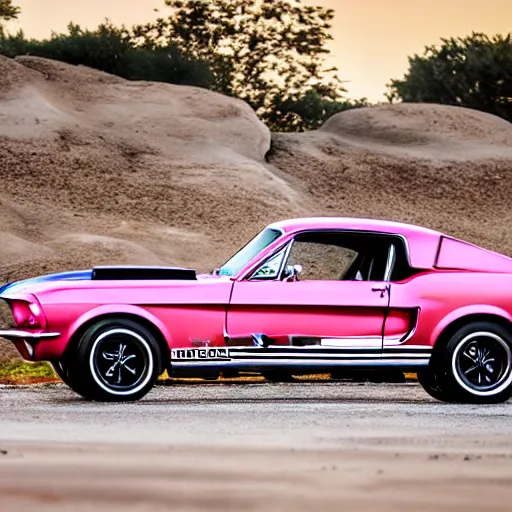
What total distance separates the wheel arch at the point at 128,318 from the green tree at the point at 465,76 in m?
46.0

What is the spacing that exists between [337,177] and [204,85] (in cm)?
1456

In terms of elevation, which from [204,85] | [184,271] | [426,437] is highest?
[204,85]

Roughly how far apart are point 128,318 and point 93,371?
56 cm

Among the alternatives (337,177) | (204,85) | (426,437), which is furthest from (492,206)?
(426,437)

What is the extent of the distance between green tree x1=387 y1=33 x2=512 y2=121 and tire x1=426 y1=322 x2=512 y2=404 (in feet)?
147

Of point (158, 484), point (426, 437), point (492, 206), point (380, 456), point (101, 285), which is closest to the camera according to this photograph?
point (158, 484)

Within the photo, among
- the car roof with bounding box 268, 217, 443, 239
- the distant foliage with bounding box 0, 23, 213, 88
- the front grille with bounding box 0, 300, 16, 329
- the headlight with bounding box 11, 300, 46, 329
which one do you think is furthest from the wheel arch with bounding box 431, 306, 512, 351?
the distant foliage with bounding box 0, 23, 213, 88

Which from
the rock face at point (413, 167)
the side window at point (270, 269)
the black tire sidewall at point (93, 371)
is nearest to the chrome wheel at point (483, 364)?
the side window at point (270, 269)

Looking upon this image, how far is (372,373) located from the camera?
15062mm

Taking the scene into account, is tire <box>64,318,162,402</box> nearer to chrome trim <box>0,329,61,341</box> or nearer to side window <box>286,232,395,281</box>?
chrome trim <box>0,329,61,341</box>

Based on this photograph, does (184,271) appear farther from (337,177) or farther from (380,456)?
(337,177)

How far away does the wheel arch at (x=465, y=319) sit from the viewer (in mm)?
14859

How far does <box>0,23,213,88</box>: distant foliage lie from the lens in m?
55.5

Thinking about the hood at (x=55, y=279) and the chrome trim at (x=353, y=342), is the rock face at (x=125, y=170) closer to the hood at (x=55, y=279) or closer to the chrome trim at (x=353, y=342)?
the hood at (x=55, y=279)
